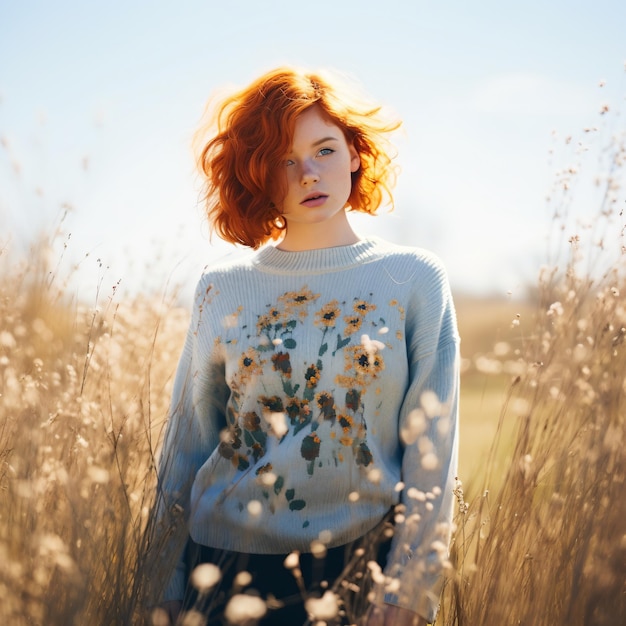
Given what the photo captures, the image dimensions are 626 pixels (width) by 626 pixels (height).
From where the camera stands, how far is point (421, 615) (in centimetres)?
149

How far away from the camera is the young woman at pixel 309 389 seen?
1.63 m

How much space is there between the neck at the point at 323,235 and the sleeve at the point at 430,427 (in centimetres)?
27

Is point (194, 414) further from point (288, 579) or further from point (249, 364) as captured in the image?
point (288, 579)

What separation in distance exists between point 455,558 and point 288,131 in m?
1.12

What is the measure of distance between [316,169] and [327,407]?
61 centimetres

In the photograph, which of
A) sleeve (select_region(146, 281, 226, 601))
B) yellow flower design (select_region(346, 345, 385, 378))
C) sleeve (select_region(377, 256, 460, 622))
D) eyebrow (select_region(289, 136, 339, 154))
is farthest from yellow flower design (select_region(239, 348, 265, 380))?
eyebrow (select_region(289, 136, 339, 154))

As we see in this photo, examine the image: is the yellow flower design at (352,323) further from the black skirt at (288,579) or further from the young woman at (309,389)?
the black skirt at (288,579)

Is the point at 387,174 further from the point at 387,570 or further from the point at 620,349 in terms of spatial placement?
the point at 387,570

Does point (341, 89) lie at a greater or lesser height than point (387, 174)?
greater

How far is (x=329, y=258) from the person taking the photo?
1881mm

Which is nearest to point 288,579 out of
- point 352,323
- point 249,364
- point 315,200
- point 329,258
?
point 249,364

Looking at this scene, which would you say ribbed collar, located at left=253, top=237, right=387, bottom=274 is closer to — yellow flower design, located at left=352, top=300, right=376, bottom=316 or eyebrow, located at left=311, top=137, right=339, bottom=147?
yellow flower design, located at left=352, top=300, right=376, bottom=316

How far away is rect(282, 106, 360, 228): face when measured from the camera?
6.04ft

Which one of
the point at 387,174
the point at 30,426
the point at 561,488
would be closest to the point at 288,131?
the point at 387,174
